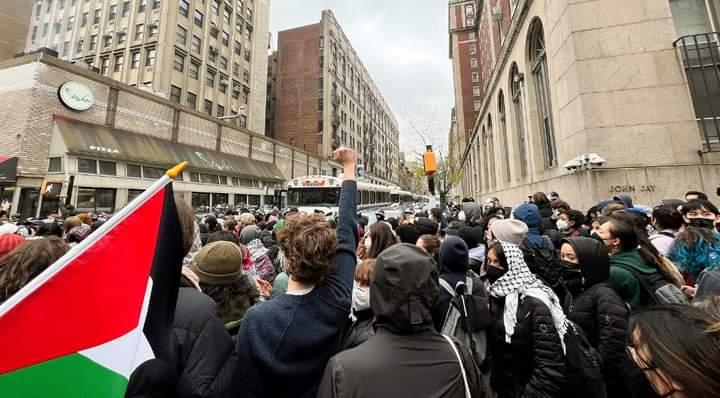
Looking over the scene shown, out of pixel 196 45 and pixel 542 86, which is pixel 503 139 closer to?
pixel 542 86

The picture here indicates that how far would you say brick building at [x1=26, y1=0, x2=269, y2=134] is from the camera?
1167 inches

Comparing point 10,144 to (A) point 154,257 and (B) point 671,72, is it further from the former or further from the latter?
(B) point 671,72

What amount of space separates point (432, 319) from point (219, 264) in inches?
59.0

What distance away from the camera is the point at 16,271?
1.39 meters

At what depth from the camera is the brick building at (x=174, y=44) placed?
29641 mm

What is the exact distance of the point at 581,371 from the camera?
177 cm

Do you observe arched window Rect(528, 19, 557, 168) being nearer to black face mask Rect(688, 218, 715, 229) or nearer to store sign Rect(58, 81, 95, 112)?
black face mask Rect(688, 218, 715, 229)

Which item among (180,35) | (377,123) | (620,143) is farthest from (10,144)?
(377,123)

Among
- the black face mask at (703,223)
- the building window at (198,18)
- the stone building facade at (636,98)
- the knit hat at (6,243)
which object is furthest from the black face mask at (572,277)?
the building window at (198,18)

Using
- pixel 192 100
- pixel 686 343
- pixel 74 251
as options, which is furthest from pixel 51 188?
pixel 686 343

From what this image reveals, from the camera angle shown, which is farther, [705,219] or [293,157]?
[293,157]

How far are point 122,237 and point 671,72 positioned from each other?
12877 millimetres

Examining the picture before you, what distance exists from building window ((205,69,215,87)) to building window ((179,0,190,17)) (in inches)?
232

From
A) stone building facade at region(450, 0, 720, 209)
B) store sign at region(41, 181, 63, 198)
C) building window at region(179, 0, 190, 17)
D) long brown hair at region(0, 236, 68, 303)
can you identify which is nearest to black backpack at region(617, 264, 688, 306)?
long brown hair at region(0, 236, 68, 303)
